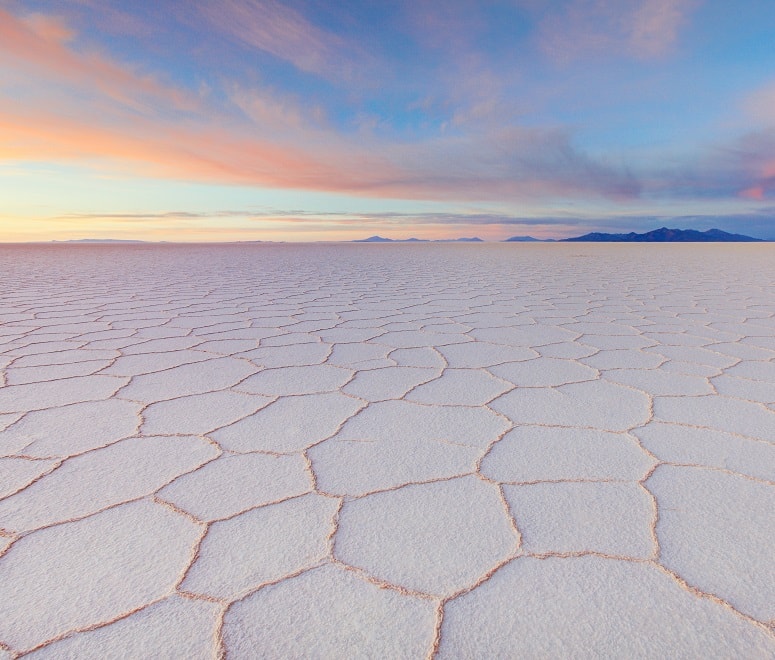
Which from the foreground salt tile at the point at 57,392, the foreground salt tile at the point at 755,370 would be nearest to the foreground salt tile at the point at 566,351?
the foreground salt tile at the point at 755,370

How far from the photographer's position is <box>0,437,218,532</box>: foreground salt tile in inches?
38.3

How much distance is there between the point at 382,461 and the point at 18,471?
2.40 feet

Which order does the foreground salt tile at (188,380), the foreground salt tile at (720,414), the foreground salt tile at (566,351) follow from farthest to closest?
the foreground salt tile at (566,351) → the foreground salt tile at (188,380) → the foreground salt tile at (720,414)

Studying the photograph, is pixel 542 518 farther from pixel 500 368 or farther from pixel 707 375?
pixel 707 375

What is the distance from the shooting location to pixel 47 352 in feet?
7.31

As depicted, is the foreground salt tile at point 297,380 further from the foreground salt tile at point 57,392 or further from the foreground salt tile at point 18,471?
the foreground salt tile at point 18,471

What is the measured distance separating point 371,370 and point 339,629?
1271 millimetres

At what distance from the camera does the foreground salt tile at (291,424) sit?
1.29m

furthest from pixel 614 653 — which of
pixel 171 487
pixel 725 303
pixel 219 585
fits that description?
pixel 725 303

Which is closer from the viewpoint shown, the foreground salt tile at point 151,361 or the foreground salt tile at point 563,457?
the foreground salt tile at point 563,457

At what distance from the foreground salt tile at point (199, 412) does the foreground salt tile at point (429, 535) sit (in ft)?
1.85

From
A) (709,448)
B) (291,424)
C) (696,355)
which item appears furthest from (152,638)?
(696,355)

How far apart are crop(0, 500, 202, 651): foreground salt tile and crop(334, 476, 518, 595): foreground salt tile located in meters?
0.27

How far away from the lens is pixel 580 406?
1548 mm
